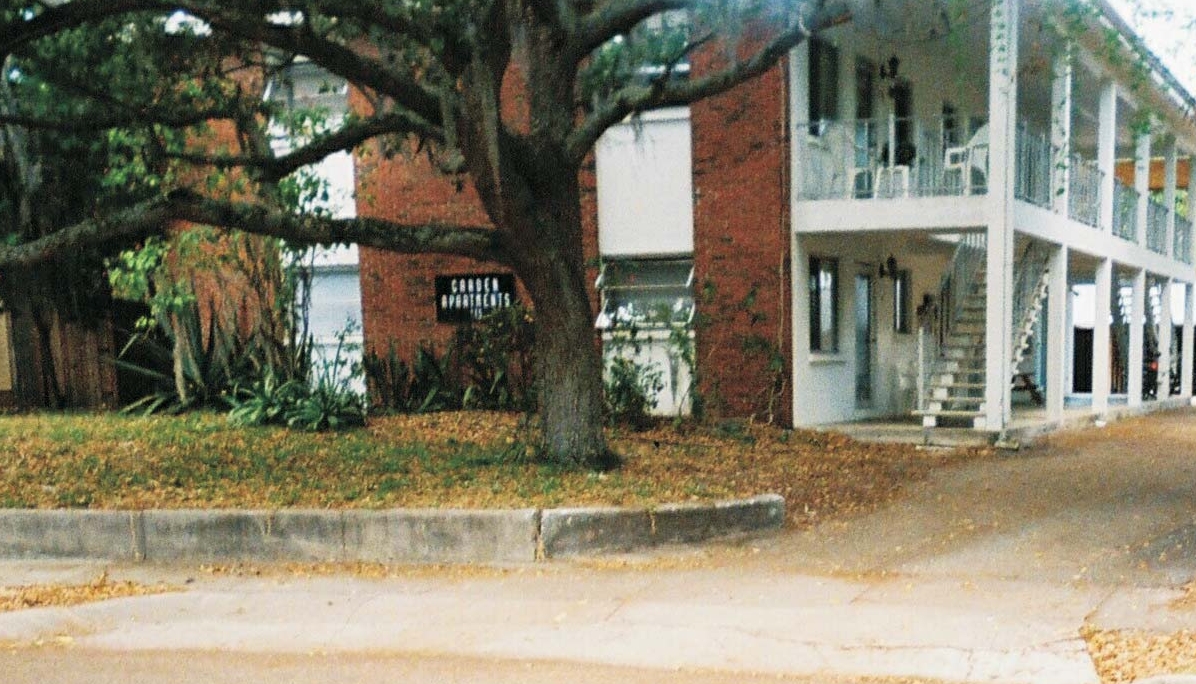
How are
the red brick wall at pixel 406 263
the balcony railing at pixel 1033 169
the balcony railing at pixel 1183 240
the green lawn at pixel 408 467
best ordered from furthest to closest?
the balcony railing at pixel 1183 240, the red brick wall at pixel 406 263, the balcony railing at pixel 1033 169, the green lawn at pixel 408 467

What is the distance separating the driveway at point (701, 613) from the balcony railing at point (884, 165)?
6.09 m

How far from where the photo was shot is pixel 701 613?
19.4 ft

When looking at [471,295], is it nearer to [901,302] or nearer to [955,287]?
[901,302]

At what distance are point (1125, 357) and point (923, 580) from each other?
63.9 ft

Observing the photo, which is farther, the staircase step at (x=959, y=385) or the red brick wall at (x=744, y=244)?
the red brick wall at (x=744, y=244)

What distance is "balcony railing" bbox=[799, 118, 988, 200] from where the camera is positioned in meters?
13.3

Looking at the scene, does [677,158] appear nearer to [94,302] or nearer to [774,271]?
[774,271]

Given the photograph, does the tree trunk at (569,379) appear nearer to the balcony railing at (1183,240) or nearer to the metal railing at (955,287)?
the metal railing at (955,287)

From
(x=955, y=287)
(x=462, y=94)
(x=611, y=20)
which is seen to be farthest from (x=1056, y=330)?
(x=462, y=94)

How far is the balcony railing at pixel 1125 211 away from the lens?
61.9 feet

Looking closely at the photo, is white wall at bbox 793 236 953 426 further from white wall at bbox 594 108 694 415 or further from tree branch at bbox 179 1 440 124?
tree branch at bbox 179 1 440 124

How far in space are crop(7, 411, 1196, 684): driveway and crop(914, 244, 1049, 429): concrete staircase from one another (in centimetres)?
500

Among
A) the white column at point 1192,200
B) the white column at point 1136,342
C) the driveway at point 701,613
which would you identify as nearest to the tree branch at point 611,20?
the driveway at point 701,613

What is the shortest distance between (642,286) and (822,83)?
382 cm
